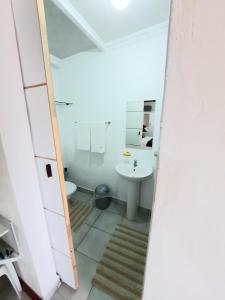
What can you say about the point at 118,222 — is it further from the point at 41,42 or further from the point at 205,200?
the point at 41,42

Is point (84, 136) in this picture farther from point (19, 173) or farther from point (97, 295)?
point (97, 295)

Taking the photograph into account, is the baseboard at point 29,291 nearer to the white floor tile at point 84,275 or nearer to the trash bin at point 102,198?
the white floor tile at point 84,275

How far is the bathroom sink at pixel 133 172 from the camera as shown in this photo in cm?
162

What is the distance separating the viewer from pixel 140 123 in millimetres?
1834

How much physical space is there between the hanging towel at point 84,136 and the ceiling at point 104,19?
42.1 inches

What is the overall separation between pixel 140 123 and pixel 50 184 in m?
1.37

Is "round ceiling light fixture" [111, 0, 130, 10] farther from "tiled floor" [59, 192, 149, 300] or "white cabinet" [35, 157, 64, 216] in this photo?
"tiled floor" [59, 192, 149, 300]

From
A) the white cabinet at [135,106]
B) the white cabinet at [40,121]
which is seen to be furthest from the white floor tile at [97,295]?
the white cabinet at [135,106]

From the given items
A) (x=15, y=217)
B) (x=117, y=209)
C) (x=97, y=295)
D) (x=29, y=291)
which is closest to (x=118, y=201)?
(x=117, y=209)

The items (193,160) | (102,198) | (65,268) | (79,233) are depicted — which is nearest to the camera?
(193,160)

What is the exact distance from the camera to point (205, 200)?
406mm

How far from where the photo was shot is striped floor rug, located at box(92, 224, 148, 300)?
3.85 ft

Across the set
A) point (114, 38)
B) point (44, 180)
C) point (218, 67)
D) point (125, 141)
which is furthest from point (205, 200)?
point (114, 38)

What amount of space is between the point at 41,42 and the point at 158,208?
2.83ft
